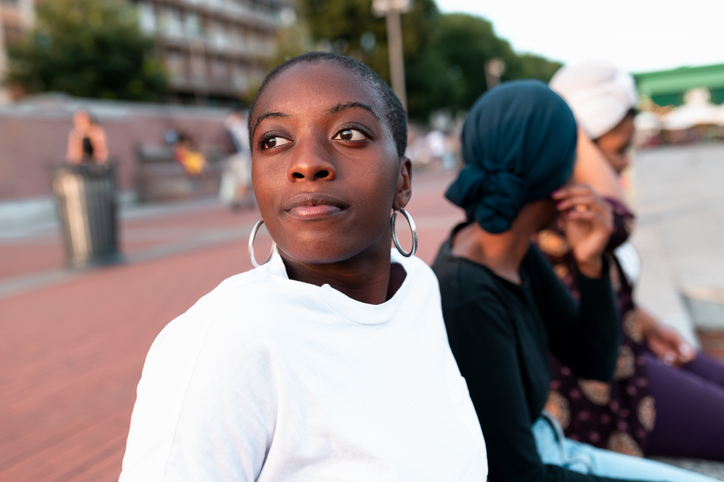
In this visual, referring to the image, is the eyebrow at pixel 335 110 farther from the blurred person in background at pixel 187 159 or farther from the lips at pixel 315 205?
the blurred person in background at pixel 187 159

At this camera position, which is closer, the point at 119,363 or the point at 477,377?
the point at 477,377

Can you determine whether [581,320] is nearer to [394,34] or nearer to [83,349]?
[83,349]

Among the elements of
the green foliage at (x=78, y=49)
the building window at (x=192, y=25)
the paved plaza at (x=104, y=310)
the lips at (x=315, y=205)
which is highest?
the building window at (x=192, y=25)

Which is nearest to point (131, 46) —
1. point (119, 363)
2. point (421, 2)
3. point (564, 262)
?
point (421, 2)

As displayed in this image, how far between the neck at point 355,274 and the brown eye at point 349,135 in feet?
0.68

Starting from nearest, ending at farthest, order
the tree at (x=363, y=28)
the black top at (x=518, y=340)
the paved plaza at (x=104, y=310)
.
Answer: the black top at (x=518, y=340), the paved plaza at (x=104, y=310), the tree at (x=363, y=28)

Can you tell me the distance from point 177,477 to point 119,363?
3546mm

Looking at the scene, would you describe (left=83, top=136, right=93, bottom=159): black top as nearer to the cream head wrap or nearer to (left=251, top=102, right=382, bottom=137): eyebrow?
the cream head wrap

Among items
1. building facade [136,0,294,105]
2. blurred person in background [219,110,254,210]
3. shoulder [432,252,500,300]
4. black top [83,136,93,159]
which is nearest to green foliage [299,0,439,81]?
building facade [136,0,294,105]

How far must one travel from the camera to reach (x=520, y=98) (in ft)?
5.61

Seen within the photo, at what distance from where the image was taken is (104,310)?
17.6 feet

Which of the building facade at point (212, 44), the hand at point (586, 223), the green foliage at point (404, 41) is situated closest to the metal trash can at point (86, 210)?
the hand at point (586, 223)

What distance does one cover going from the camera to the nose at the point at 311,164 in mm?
932

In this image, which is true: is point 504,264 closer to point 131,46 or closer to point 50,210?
point 50,210
